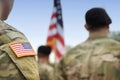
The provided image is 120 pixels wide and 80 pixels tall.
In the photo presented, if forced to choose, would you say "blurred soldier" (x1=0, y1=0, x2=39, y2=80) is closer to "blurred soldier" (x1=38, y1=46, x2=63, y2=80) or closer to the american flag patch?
the american flag patch

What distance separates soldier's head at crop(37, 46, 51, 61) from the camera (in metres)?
8.87

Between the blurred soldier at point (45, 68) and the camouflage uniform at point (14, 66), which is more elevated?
the camouflage uniform at point (14, 66)

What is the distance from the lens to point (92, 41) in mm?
3977

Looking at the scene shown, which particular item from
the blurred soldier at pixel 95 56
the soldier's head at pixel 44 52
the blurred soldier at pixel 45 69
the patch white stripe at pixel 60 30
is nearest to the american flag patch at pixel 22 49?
the blurred soldier at pixel 95 56

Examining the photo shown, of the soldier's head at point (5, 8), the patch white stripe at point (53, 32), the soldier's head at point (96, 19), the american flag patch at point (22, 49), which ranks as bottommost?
the patch white stripe at point (53, 32)

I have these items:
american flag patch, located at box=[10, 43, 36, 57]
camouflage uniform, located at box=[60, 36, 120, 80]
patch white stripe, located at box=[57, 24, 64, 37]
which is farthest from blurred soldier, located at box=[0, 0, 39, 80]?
patch white stripe, located at box=[57, 24, 64, 37]

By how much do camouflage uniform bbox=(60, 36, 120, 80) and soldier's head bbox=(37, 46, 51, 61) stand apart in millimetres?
4769

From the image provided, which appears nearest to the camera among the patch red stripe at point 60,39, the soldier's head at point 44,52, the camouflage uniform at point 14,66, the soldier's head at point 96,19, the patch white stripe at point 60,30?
the camouflage uniform at point 14,66

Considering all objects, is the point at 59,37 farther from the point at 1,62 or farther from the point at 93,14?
the point at 1,62

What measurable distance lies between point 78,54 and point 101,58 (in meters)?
0.24

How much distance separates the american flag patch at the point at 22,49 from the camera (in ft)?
5.27

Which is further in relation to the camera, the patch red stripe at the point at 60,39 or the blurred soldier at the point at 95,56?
the patch red stripe at the point at 60,39

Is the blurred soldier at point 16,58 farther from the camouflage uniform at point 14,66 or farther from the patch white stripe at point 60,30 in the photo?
the patch white stripe at point 60,30

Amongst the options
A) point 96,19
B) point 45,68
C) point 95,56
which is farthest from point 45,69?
point 95,56
